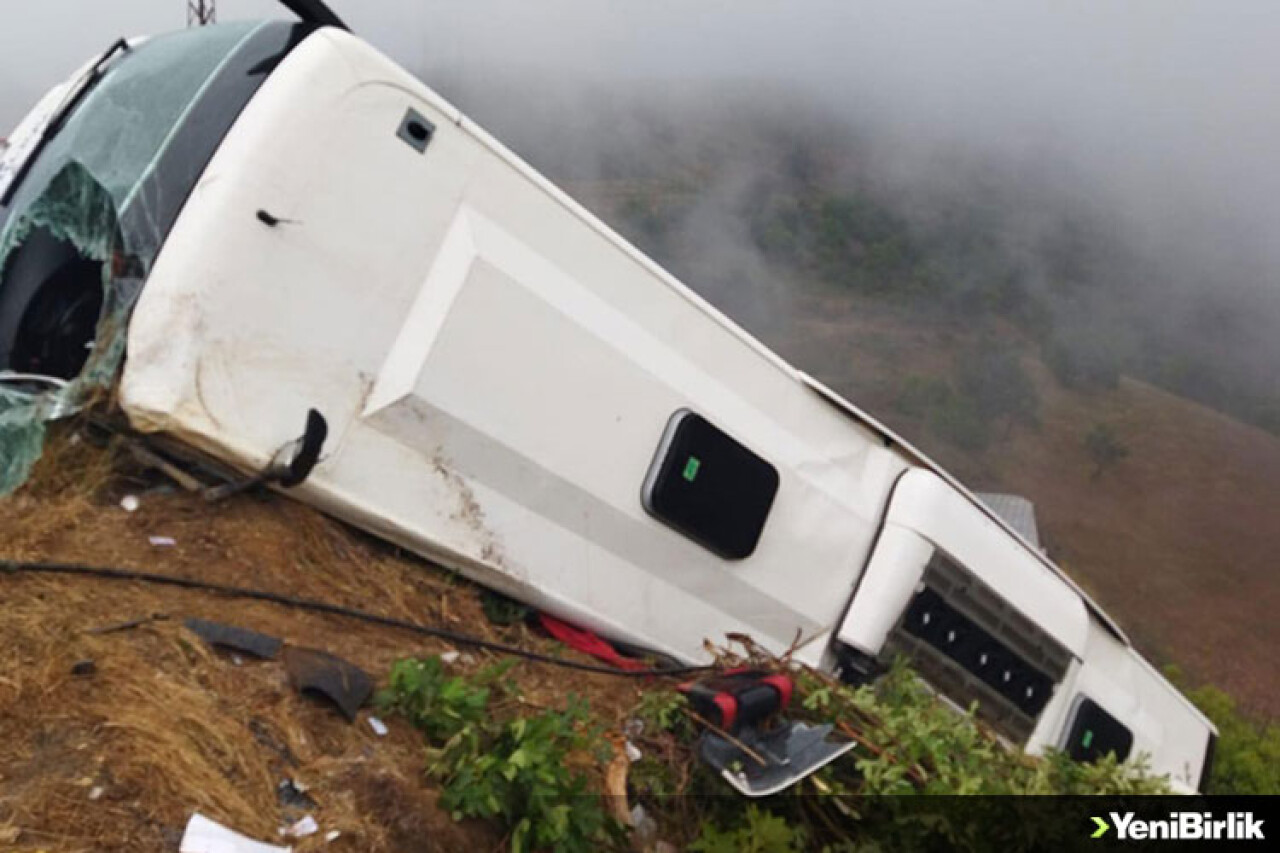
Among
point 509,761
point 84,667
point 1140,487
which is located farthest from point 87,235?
point 1140,487

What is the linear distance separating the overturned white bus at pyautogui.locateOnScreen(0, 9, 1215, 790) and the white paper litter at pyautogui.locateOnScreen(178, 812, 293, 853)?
4.14 ft

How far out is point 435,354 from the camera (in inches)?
143

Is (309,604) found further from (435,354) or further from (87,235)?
(87,235)

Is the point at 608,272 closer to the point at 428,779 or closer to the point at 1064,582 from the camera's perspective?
the point at 428,779

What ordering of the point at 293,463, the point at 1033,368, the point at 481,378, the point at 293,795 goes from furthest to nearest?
the point at 1033,368 → the point at 481,378 → the point at 293,463 → the point at 293,795

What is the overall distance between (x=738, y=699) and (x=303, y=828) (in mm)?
1267

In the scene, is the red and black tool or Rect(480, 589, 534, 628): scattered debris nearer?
the red and black tool

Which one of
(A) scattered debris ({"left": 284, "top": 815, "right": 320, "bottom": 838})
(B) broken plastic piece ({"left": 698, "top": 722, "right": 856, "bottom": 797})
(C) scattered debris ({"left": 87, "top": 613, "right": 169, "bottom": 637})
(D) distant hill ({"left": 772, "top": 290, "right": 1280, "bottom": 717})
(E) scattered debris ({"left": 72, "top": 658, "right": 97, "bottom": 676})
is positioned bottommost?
(A) scattered debris ({"left": 284, "top": 815, "right": 320, "bottom": 838})

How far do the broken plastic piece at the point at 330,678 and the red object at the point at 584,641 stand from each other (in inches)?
A: 41.8

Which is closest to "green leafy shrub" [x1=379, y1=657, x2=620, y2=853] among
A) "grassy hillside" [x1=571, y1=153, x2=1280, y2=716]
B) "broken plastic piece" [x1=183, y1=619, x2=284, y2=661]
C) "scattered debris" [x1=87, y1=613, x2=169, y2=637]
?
"broken plastic piece" [x1=183, y1=619, x2=284, y2=661]

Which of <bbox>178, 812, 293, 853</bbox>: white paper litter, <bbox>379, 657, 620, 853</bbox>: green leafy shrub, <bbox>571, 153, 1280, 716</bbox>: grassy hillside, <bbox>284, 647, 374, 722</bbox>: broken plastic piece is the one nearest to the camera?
<bbox>178, 812, 293, 853</bbox>: white paper litter

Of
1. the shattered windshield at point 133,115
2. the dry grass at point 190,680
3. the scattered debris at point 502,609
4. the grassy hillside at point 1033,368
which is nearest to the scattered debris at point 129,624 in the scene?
→ the dry grass at point 190,680

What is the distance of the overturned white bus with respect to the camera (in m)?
3.33

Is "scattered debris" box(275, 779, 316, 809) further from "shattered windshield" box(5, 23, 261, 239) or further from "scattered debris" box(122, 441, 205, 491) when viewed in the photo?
"shattered windshield" box(5, 23, 261, 239)
